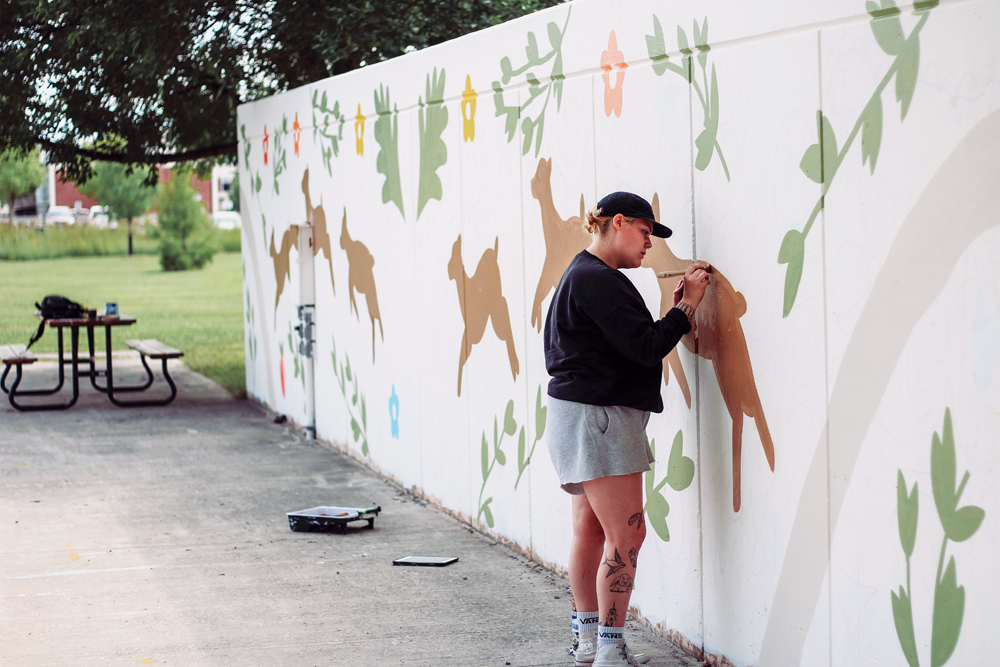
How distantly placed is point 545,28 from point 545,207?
0.90 metres

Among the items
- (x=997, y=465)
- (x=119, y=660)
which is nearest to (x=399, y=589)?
(x=119, y=660)

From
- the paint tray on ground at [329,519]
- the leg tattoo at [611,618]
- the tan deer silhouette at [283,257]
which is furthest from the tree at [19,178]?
the leg tattoo at [611,618]

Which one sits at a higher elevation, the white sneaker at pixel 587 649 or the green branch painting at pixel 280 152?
the green branch painting at pixel 280 152

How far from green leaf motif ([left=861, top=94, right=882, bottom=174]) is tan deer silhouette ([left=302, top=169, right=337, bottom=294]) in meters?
6.39

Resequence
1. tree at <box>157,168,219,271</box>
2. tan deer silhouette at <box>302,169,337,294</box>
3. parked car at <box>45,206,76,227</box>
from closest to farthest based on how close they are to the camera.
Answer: tan deer silhouette at <box>302,169,337,294</box>
tree at <box>157,168,219,271</box>
parked car at <box>45,206,76,227</box>

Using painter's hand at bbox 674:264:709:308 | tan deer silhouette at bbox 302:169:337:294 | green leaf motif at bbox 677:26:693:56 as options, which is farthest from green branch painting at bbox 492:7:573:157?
tan deer silhouette at bbox 302:169:337:294

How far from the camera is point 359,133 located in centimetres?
870

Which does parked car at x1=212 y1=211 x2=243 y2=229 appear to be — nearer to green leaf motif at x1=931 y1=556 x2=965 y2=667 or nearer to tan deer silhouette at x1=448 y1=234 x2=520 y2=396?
tan deer silhouette at x1=448 y1=234 x2=520 y2=396

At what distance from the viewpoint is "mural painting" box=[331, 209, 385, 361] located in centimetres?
864

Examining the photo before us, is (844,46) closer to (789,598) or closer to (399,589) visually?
(789,598)

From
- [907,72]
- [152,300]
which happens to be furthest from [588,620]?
[152,300]

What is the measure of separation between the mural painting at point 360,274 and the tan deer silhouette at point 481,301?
1.46 metres

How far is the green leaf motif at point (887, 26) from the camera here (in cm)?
357

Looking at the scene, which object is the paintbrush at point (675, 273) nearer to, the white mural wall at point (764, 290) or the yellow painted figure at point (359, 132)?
the white mural wall at point (764, 290)
